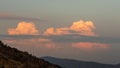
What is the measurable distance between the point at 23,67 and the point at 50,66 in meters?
42.5

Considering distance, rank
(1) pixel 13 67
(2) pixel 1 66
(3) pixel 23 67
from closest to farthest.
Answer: (2) pixel 1 66 → (1) pixel 13 67 → (3) pixel 23 67

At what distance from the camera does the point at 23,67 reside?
146000 mm

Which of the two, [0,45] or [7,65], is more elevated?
[0,45]

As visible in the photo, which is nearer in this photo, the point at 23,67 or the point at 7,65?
the point at 7,65

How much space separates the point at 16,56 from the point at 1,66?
179 ft

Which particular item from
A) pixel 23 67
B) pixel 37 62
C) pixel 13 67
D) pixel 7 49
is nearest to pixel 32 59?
pixel 37 62

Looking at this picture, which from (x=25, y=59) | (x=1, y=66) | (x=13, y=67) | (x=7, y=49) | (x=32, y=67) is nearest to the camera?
(x=1, y=66)

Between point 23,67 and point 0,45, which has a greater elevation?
point 0,45

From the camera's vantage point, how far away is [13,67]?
13462 centimetres

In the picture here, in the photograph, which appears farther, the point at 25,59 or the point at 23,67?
the point at 25,59

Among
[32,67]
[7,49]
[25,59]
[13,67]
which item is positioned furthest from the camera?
[7,49]

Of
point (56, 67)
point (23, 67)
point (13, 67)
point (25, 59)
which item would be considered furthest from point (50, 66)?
point (13, 67)

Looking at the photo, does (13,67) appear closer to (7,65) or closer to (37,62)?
(7,65)

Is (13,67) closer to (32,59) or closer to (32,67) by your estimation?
(32,67)
